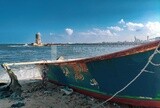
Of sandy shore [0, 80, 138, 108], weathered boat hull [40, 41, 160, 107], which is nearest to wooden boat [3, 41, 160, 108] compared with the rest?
weathered boat hull [40, 41, 160, 107]

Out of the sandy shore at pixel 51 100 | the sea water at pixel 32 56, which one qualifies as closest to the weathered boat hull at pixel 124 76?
the sandy shore at pixel 51 100

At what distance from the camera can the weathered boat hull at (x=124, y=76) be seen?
6.25 m

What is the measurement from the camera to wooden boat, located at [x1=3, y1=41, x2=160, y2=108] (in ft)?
20.3

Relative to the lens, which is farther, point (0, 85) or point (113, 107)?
point (0, 85)

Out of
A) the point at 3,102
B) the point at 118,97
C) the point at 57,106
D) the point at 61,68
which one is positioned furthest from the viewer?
the point at 61,68

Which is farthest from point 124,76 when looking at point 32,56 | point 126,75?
point 32,56

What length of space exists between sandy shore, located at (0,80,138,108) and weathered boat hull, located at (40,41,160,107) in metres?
0.32

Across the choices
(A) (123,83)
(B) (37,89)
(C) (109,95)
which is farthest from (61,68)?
(A) (123,83)

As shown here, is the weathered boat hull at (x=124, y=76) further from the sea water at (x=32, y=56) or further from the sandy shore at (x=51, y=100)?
the sea water at (x=32, y=56)

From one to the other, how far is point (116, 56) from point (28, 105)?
12.2ft

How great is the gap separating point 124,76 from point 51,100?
10.8 feet

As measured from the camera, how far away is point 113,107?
7613 millimetres

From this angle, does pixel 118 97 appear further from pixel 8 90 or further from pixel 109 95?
pixel 8 90

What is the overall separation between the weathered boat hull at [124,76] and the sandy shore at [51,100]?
32 cm
